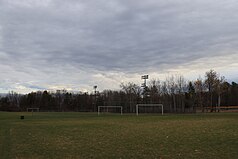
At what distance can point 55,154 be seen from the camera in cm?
990

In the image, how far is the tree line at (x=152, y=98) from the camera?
7245cm

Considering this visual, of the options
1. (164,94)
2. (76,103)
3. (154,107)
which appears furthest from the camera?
(76,103)

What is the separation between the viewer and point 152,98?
78125mm

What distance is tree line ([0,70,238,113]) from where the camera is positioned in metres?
72.4

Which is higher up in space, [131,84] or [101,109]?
[131,84]

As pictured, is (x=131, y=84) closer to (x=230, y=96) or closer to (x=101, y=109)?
(x=101, y=109)

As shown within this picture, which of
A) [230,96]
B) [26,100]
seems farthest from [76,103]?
[230,96]

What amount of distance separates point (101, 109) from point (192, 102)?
27.3 metres

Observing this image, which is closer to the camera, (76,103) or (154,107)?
(154,107)

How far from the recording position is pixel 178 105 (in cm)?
7312

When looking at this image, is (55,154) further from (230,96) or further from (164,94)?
(230,96)

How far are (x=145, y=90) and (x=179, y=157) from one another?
73726 millimetres

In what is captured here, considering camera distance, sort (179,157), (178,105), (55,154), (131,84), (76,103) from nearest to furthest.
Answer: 1. (179,157)
2. (55,154)
3. (178,105)
4. (131,84)
5. (76,103)

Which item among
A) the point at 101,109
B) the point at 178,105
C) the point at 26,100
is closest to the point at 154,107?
the point at 178,105
